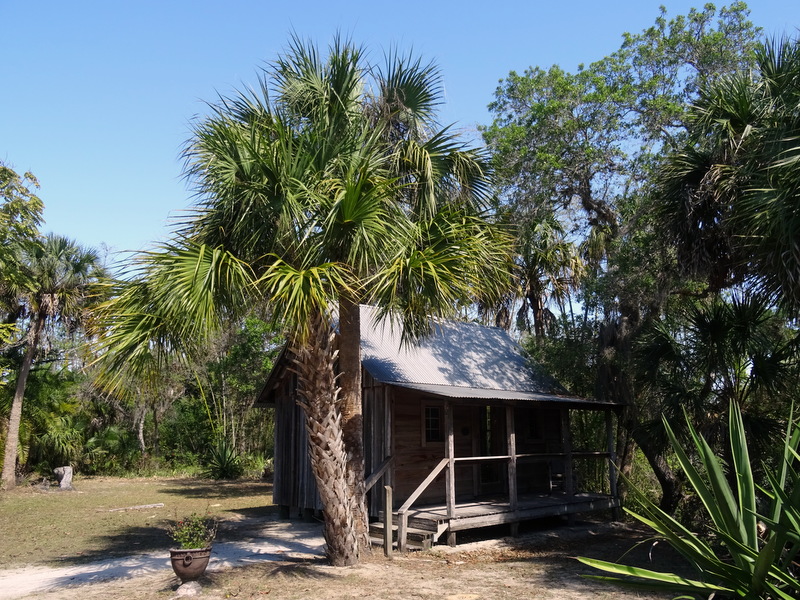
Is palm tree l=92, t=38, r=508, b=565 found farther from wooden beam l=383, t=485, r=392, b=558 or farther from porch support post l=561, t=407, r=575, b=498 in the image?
porch support post l=561, t=407, r=575, b=498

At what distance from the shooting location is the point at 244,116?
10.6 metres

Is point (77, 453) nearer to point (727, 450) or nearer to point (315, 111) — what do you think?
point (315, 111)

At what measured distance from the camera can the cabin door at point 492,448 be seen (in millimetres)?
16578

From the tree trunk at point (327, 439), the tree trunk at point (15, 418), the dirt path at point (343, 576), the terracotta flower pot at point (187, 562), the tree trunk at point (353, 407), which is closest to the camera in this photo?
the dirt path at point (343, 576)

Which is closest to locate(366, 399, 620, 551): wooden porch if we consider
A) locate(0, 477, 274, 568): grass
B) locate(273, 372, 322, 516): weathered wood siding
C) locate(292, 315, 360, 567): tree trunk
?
locate(292, 315, 360, 567): tree trunk

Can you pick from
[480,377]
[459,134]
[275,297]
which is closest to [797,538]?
[275,297]

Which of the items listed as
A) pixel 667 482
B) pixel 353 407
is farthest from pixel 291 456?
pixel 667 482

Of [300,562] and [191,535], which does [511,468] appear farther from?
[191,535]

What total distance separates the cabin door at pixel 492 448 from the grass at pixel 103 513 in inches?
253

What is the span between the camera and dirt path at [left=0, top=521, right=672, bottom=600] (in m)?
8.65

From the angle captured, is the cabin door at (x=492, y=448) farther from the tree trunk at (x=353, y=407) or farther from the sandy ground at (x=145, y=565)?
the tree trunk at (x=353, y=407)

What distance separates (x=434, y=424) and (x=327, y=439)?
19.3 ft

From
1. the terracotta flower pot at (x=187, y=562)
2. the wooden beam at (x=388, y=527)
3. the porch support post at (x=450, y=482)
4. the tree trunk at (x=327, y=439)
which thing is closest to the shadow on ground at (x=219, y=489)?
the porch support post at (x=450, y=482)

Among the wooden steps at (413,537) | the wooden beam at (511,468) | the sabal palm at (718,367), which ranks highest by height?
the sabal palm at (718,367)
